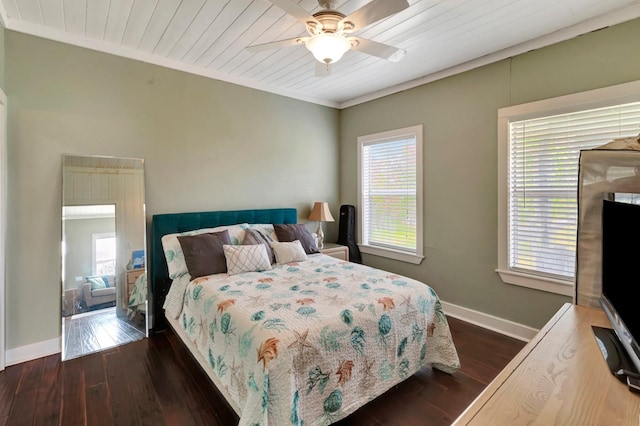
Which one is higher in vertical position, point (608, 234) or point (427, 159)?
point (427, 159)

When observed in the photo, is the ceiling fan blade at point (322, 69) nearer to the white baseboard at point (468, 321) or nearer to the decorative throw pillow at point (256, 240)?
the decorative throw pillow at point (256, 240)

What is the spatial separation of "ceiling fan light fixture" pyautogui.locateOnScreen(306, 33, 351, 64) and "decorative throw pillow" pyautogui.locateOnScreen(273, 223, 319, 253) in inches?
73.1

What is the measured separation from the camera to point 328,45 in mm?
1886

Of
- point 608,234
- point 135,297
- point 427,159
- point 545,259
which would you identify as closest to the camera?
point 608,234

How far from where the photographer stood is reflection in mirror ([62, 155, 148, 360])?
2574mm

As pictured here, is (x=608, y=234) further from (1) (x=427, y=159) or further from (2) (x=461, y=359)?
(1) (x=427, y=159)

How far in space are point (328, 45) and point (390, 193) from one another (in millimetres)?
2345

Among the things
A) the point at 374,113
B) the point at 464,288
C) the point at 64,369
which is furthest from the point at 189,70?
the point at 464,288

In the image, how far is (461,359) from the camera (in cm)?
245

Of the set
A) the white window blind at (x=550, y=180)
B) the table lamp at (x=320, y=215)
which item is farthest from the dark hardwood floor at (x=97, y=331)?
the white window blind at (x=550, y=180)

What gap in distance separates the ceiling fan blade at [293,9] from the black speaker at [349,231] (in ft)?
8.97

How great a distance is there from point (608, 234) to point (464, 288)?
199 centimetres

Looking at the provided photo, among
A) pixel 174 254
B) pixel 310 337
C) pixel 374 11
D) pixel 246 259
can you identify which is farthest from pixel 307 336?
pixel 374 11

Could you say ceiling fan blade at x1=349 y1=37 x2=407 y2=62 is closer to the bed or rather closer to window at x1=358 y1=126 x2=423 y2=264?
window at x1=358 y1=126 x2=423 y2=264
